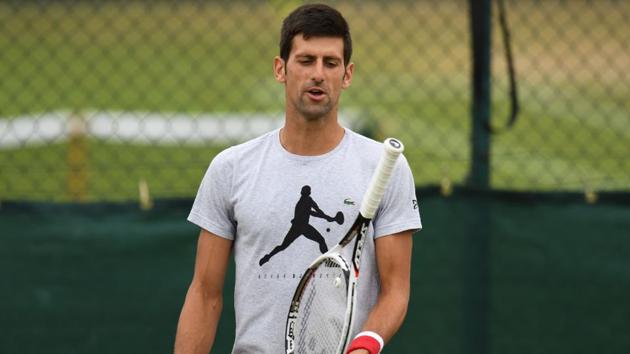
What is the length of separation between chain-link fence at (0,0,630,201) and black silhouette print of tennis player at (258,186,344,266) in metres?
2.02

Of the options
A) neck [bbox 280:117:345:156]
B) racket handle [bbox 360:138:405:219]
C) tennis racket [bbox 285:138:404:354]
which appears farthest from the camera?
neck [bbox 280:117:345:156]

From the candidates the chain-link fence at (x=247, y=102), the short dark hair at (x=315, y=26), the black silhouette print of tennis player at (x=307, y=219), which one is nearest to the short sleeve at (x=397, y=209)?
the black silhouette print of tennis player at (x=307, y=219)

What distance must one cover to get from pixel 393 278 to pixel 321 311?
0.26 meters

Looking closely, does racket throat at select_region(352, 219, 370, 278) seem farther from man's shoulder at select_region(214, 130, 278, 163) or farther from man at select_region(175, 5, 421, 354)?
man's shoulder at select_region(214, 130, 278, 163)

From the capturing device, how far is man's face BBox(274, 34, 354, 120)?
11.9ft

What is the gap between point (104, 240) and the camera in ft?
17.9

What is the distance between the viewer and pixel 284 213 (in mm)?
3689

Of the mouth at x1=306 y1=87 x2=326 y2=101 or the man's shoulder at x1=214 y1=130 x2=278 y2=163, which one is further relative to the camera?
the man's shoulder at x1=214 y1=130 x2=278 y2=163

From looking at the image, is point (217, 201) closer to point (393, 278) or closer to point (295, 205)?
point (295, 205)


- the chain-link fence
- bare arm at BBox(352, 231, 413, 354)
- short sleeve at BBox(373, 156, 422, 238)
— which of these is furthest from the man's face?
the chain-link fence

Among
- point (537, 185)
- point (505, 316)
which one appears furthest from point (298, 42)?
point (537, 185)

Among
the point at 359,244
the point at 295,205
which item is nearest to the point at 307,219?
the point at 295,205

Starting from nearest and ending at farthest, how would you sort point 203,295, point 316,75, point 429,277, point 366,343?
1. point 366,343
2. point 316,75
3. point 203,295
4. point 429,277

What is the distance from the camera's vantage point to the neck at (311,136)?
3.72 metres
